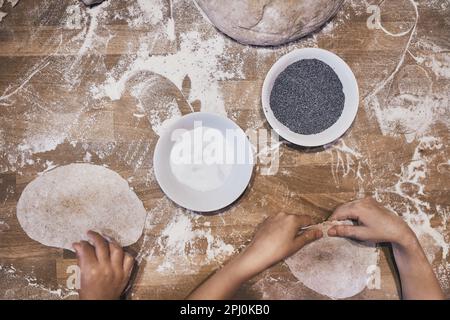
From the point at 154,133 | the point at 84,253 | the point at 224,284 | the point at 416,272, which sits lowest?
the point at 416,272

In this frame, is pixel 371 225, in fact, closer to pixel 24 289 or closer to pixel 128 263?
pixel 128 263

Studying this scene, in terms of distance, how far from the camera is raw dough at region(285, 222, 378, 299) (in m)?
1.33

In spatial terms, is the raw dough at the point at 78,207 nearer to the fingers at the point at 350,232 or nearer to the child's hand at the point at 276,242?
the child's hand at the point at 276,242

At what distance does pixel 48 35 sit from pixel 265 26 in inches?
26.0

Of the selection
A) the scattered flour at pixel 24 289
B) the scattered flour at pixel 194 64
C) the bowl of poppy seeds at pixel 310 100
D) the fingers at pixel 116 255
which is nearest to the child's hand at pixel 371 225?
the bowl of poppy seeds at pixel 310 100

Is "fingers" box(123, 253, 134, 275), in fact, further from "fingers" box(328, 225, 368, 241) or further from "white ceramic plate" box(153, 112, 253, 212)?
"fingers" box(328, 225, 368, 241)

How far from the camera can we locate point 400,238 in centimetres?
130

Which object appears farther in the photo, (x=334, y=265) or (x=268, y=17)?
(x=334, y=265)

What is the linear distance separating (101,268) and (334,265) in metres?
0.70

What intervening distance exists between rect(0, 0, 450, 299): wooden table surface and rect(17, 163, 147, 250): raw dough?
1.1 inches

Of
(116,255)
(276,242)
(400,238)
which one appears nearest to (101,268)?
(116,255)

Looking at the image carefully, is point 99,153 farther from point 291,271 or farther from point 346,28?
point 346,28

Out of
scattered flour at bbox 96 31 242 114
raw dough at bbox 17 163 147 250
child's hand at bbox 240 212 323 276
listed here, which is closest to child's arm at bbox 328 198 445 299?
child's hand at bbox 240 212 323 276

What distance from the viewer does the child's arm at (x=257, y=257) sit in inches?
49.9
